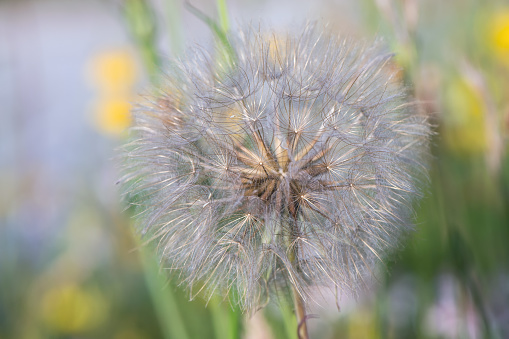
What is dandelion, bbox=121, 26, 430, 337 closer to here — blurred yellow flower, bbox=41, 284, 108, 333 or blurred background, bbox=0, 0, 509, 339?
blurred background, bbox=0, 0, 509, 339

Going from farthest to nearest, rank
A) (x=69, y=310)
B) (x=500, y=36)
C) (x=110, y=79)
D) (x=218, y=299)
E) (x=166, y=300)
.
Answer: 1. (x=110, y=79)
2. (x=500, y=36)
3. (x=69, y=310)
4. (x=166, y=300)
5. (x=218, y=299)

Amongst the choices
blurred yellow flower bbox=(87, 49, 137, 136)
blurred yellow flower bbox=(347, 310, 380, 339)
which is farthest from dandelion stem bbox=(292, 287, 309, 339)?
blurred yellow flower bbox=(87, 49, 137, 136)

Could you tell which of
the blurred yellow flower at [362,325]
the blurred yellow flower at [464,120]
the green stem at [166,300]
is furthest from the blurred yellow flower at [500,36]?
the green stem at [166,300]

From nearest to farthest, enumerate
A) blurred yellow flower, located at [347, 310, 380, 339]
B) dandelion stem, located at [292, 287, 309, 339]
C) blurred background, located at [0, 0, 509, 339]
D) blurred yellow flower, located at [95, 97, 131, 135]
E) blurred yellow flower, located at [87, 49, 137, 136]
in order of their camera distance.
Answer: dandelion stem, located at [292, 287, 309, 339] < blurred background, located at [0, 0, 509, 339] < blurred yellow flower, located at [347, 310, 380, 339] < blurred yellow flower, located at [95, 97, 131, 135] < blurred yellow flower, located at [87, 49, 137, 136]

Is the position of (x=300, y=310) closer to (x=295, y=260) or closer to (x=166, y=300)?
(x=295, y=260)

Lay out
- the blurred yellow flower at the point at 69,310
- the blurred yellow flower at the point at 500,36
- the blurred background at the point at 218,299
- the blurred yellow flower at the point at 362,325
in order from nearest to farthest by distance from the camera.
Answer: the blurred background at the point at 218,299 < the blurred yellow flower at the point at 362,325 < the blurred yellow flower at the point at 69,310 < the blurred yellow flower at the point at 500,36

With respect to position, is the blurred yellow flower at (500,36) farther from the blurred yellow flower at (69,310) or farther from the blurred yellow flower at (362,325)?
the blurred yellow flower at (69,310)

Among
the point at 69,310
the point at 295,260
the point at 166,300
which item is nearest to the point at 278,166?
the point at 295,260
